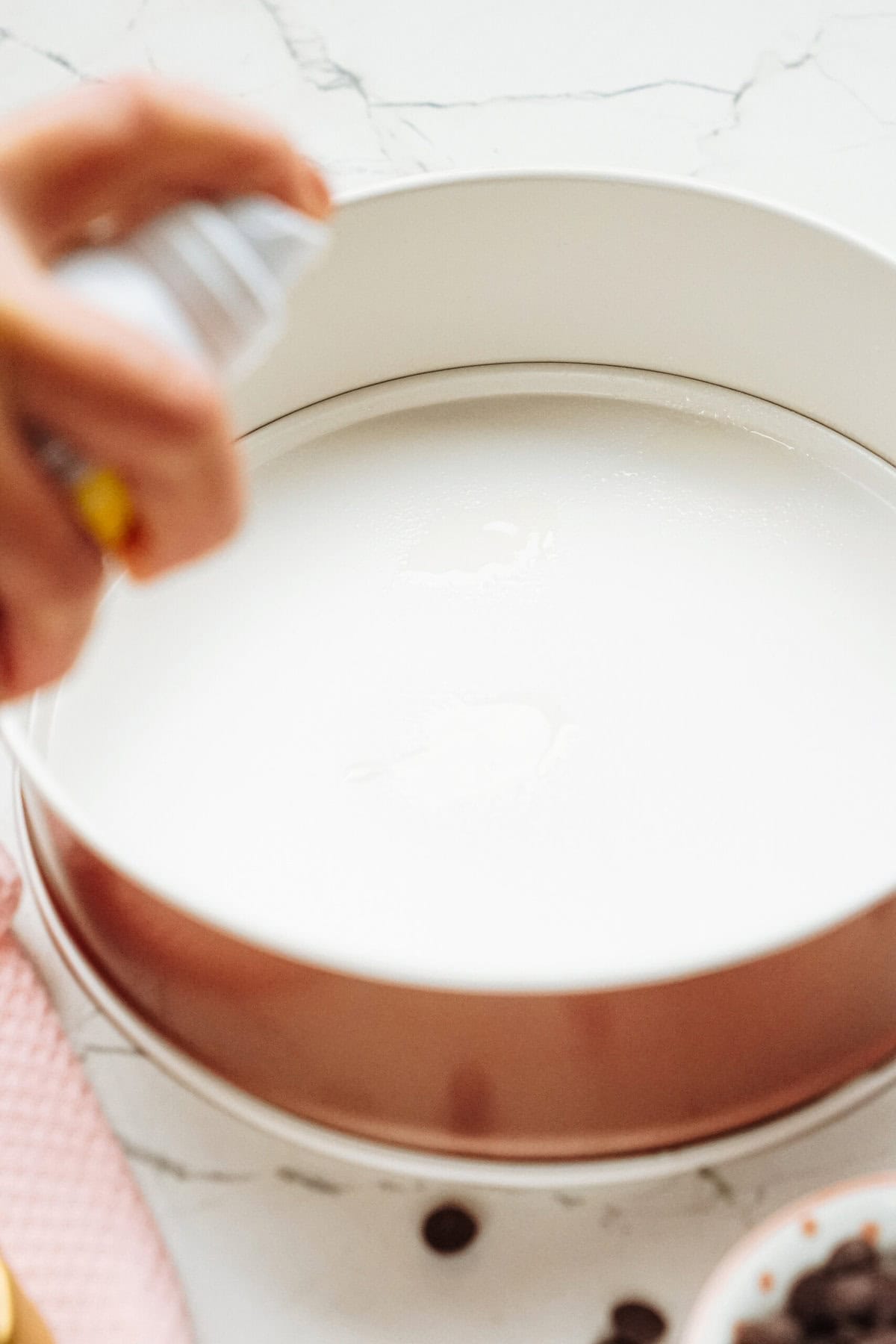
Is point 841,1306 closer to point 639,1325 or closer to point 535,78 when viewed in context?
point 639,1325

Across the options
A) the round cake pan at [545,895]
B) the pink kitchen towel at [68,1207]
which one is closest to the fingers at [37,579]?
the round cake pan at [545,895]

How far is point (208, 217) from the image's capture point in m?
0.25

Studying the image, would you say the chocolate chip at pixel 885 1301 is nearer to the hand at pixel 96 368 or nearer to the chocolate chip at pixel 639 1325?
the chocolate chip at pixel 639 1325

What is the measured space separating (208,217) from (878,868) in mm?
313

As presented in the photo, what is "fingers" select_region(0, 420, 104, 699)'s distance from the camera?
0.22 metres

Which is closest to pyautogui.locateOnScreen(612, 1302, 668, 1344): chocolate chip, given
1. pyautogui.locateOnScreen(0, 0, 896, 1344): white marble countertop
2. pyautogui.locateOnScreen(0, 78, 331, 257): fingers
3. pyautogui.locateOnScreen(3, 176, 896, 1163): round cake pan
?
pyautogui.locateOnScreen(3, 176, 896, 1163): round cake pan

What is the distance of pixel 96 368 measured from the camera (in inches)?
7.9

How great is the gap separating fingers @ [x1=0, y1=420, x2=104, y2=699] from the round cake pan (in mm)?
105

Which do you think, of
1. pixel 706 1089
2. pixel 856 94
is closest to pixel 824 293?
pixel 856 94

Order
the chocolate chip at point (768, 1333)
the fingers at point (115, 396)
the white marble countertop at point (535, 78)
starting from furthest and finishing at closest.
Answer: the white marble countertop at point (535, 78) < the chocolate chip at point (768, 1333) < the fingers at point (115, 396)

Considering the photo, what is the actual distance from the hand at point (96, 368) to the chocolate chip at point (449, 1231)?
0.23 metres

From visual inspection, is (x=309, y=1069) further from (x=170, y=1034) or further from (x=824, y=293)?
(x=824, y=293)

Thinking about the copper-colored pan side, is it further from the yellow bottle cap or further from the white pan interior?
the yellow bottle cap

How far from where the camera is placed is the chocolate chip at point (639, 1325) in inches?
15.0
